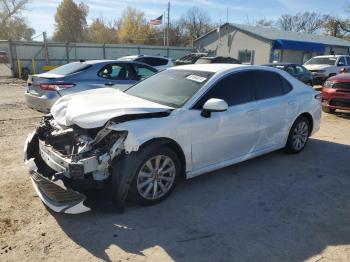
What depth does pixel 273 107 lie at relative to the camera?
541 centimetres

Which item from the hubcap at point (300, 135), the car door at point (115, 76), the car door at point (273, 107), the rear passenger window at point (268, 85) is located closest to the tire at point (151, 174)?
the car door at point (273, 107)

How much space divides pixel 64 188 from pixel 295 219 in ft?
8.44

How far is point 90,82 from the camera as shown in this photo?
25.7 ft

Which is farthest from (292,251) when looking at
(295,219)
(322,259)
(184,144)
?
(184,144)

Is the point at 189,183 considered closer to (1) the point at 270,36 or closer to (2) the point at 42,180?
(2) the point at 42,180

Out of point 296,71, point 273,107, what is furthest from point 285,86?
point 296,71

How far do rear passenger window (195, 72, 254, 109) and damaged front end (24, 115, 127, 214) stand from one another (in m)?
1.28

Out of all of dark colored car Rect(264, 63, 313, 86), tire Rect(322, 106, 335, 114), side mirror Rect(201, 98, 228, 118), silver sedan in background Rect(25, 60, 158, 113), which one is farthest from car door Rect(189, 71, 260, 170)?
dark colored car Rect(264, 63, 313, 86)

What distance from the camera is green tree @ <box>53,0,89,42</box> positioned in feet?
228

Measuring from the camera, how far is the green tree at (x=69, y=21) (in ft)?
228

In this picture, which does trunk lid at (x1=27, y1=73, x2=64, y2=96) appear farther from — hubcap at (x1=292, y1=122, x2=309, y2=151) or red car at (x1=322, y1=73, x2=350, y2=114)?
red car at (x1=322, y1=73, x2=350, y2=114)

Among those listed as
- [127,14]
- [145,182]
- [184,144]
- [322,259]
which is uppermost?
[127,14]

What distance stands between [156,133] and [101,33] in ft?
244

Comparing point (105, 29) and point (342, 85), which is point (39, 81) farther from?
point (105, 29)
